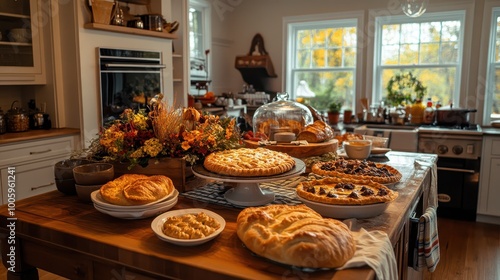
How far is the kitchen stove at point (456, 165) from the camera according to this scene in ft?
12.5

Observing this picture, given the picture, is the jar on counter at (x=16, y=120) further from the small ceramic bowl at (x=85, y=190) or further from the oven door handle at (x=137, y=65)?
the small ceramic bowl at (x=85, y=190)

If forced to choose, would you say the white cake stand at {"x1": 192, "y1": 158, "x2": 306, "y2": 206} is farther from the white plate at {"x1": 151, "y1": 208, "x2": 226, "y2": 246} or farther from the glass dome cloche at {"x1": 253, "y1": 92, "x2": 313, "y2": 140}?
the glass dome cloche at {"x1": 253, "y1": 92, "x2": 313, "y2": 140}

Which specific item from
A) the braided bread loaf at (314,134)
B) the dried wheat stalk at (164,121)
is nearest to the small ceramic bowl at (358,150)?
the braided bread loaf at (314,134)

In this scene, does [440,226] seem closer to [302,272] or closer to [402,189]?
[402,189]

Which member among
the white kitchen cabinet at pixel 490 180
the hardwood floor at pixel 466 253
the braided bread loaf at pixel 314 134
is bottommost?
the hardwood floor at pixel 466 253

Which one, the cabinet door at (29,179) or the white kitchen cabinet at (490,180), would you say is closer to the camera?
the cabinet door at (29,179)

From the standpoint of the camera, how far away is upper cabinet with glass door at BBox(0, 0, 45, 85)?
314 centimetres

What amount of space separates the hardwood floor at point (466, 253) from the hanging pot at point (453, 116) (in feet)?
3.30

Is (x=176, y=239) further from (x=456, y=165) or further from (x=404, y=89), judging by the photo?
(x=404, y=89)

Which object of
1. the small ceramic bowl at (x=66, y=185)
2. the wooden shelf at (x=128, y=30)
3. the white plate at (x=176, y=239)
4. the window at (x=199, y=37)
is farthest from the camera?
the window at (x=199, y=37)

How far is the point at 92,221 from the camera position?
129cm

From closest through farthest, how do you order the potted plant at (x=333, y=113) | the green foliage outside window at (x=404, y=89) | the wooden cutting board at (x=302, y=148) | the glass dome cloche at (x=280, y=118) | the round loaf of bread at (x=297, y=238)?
the round loaf of bread at (x=297, y=238) → the wooden cutting board at (x=302, y=148) → the glass dome cloche at (x=280, y=118) → the green foliage outside window at (x=404, y=89) → the potted plant at (x=333, y=113)

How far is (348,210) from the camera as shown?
125 cm

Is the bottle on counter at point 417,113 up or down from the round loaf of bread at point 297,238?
up
